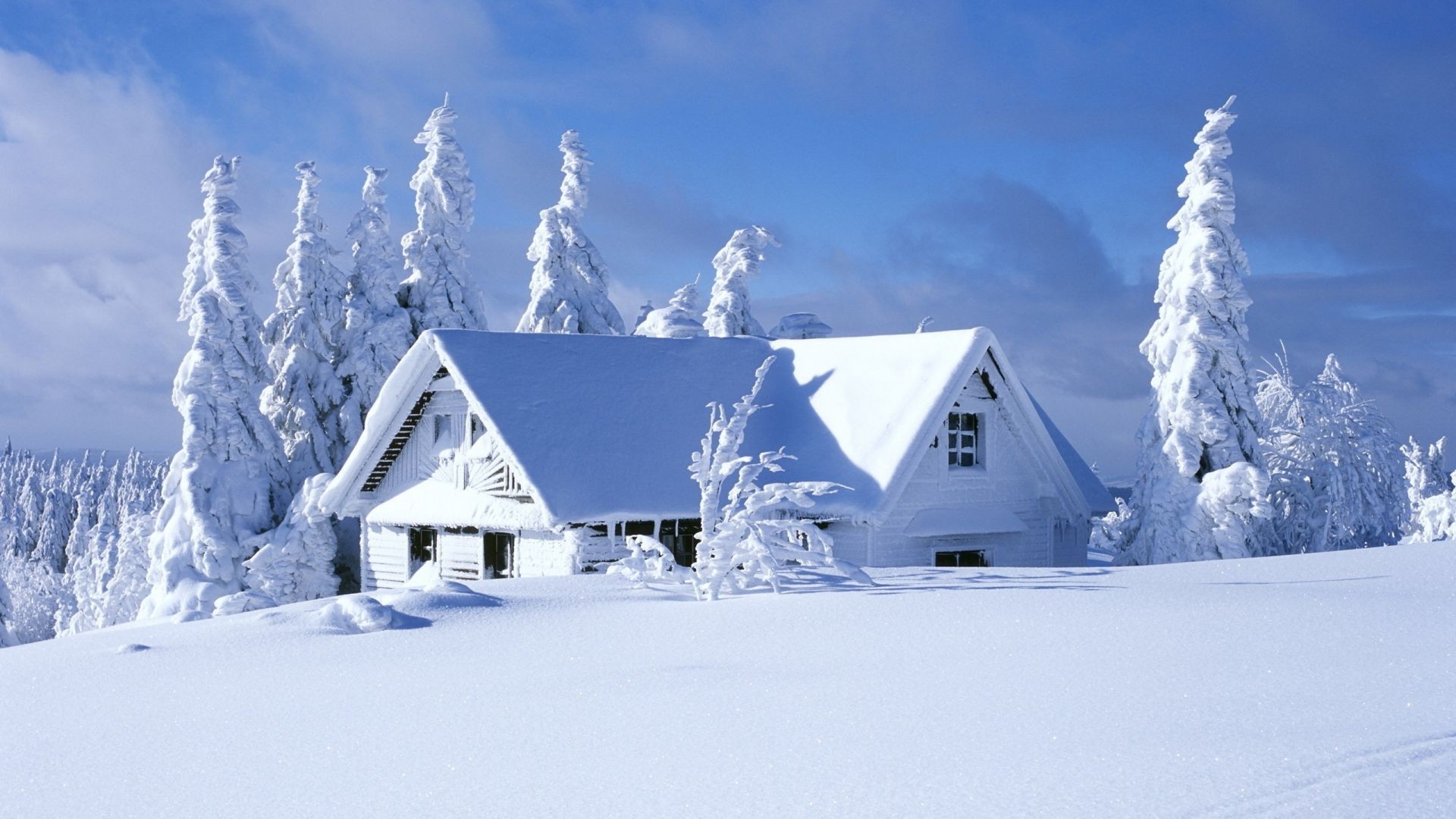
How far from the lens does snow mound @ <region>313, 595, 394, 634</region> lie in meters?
11.9

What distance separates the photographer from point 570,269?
37.3 m

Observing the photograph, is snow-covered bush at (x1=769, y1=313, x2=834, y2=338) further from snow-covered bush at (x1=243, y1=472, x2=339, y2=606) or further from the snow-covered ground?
the snow-covered ground

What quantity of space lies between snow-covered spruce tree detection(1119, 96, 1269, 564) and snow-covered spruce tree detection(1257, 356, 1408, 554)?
220 centimetres

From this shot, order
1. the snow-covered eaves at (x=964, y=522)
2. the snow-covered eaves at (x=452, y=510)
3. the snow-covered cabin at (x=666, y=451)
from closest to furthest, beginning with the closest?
1. the snow-covered cabin at (x=666, y=451)
2. the snow-covered eaves at (x=452, y=510)
3. the snow-covered eaves at (x=964, y=522)

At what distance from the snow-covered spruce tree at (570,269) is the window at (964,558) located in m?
17.0

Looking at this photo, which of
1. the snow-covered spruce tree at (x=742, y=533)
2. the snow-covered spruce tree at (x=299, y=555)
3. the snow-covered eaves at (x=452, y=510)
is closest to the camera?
the snow-covered spruce tree at (x=742, y=533)

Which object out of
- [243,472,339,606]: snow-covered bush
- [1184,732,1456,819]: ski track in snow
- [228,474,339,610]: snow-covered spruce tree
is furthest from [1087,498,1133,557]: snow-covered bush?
[228,474,339,610]: snow-covered spruce tree

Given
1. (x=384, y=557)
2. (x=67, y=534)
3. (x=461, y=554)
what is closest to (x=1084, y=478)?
(x=461, y=554)

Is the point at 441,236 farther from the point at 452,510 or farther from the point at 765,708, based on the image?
the point at 765,708

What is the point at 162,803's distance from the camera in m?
6.63

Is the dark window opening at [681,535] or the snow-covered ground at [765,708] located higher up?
the dark window opening at [681,535]

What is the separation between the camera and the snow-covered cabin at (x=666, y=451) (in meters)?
20.6

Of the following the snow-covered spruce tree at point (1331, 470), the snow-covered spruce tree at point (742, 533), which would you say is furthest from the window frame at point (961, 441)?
the snow-covered spruce tree at point (742, 533)

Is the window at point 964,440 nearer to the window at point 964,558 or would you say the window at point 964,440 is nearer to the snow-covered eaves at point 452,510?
the window at point 964,558
